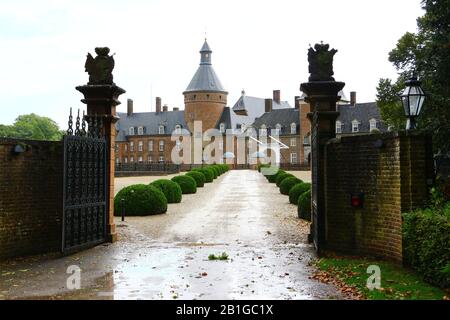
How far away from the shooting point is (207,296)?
20.3 ft

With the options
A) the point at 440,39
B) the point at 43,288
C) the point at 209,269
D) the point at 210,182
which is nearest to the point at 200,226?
the point at 209,269

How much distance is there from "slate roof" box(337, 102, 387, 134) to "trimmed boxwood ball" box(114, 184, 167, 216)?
55.4m

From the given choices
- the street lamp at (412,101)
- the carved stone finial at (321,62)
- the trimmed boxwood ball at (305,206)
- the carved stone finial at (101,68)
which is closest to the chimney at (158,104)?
the trimmed boxwood ball at (305,206)

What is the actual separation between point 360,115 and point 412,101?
63.7 m

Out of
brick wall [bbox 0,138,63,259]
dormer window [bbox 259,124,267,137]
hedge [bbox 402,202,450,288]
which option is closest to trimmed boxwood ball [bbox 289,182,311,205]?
brick wall [bbox 0,138,63,259]

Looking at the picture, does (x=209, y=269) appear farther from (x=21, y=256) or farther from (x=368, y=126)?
(x=368, y=126)

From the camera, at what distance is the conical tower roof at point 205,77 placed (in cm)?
7956

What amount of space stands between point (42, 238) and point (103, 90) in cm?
347

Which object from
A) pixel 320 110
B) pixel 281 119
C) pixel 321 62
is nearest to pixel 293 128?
pixel 281 119

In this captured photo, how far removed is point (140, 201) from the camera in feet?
54.5

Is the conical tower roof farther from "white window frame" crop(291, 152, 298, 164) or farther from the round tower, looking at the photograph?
"white window frame" crop(291, 152, 298, 164)

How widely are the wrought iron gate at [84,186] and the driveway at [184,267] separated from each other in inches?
14.7

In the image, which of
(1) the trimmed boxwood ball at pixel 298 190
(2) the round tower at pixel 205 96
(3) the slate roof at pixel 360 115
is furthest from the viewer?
(2) the round tower at pixel 205 96

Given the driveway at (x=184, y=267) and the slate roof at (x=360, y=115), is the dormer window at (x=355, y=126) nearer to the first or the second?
the slate roof at (x=360, y=115)
